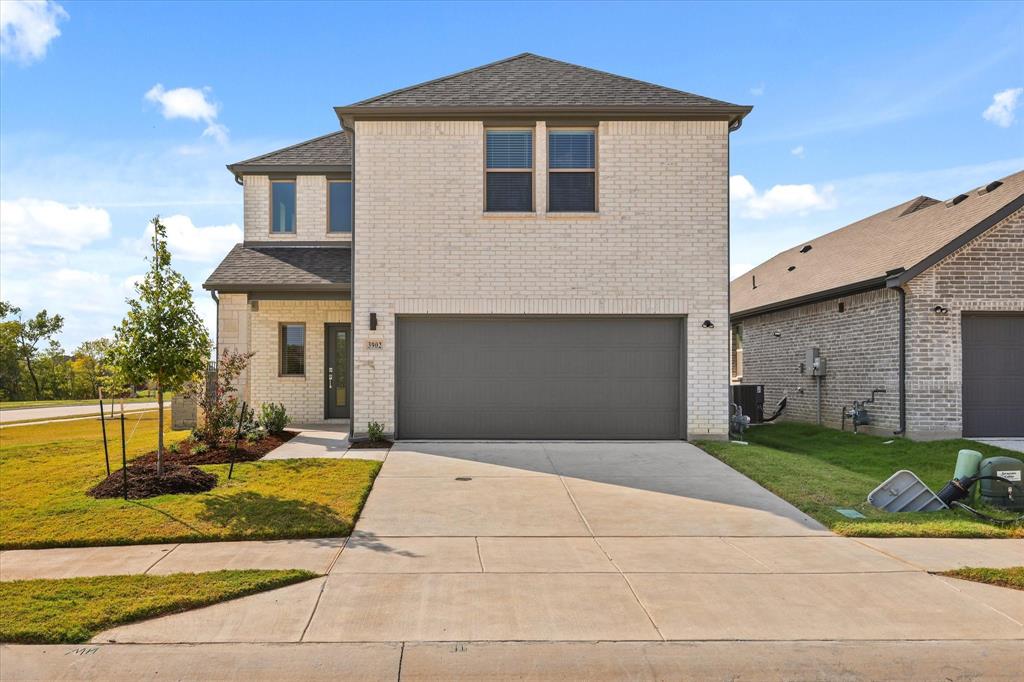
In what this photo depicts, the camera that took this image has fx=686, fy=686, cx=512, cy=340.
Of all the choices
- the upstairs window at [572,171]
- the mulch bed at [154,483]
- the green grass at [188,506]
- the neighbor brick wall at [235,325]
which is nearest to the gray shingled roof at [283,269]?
the neighbor brick wall at [235,325]

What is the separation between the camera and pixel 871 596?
5.59 metres

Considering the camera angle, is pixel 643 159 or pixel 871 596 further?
pixel 643 159

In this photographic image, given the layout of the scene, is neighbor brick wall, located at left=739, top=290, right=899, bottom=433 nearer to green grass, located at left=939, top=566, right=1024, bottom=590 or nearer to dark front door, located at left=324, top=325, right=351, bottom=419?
green grass, located at left=939, top=566, right=1024, bottom=590

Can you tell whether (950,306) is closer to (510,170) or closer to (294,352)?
(510,170)

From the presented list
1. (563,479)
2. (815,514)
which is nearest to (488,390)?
(563,479)

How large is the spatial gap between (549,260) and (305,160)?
24.9 feet

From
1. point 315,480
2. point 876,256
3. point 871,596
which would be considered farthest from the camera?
point 876,256

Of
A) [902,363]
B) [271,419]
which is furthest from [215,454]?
[902,363]

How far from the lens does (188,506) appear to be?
8.26m

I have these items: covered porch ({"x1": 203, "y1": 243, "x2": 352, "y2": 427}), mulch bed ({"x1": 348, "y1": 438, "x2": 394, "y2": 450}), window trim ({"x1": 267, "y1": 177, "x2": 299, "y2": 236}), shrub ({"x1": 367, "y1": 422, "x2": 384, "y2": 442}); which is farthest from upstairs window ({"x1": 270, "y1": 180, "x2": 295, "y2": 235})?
mulch bed ({"x1": 348, "y1": 438, "x2": 394, "y2": 450})

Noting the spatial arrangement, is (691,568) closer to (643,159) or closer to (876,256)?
(643,159)

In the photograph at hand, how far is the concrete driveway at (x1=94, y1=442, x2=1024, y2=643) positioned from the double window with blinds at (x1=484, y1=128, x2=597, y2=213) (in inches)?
249

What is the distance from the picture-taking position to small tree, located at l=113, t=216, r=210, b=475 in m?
9.41

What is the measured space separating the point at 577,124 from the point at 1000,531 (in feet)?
31.8
